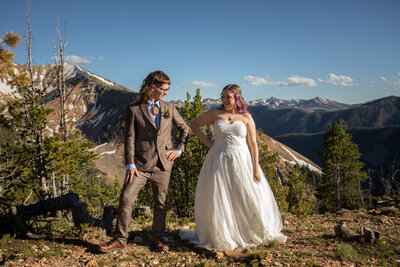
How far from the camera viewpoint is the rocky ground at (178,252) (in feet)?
14.1

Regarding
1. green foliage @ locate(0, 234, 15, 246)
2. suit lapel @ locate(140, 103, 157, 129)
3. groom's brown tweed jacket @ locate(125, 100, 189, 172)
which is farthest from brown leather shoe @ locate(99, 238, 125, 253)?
suit lapel @ locate(140, 103, 157, 129)

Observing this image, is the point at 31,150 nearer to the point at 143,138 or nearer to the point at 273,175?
the point at 143,138

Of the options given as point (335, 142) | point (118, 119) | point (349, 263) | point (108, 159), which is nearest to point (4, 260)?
point (349, 263)

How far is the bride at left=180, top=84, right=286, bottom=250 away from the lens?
495 centimetres

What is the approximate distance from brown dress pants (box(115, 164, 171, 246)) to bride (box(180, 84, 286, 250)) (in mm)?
765

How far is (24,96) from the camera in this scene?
35.6 feet

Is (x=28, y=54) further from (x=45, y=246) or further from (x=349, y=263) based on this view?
(x=349, y=263)

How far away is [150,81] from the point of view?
15.3ft

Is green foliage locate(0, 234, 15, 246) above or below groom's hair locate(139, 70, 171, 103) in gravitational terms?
below

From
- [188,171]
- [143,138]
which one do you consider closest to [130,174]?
[143,138]

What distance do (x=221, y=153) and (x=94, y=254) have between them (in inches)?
117

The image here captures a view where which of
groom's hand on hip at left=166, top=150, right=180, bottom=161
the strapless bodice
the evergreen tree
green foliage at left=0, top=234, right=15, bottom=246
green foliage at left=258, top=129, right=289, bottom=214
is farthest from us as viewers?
the evergreen tree

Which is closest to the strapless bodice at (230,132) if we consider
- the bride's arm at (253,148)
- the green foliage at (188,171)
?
the bride's arm at (253,148)

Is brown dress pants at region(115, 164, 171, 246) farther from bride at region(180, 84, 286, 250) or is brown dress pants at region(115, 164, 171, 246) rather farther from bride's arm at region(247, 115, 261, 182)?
bride's arm at region(247, 115, 261, 182)
